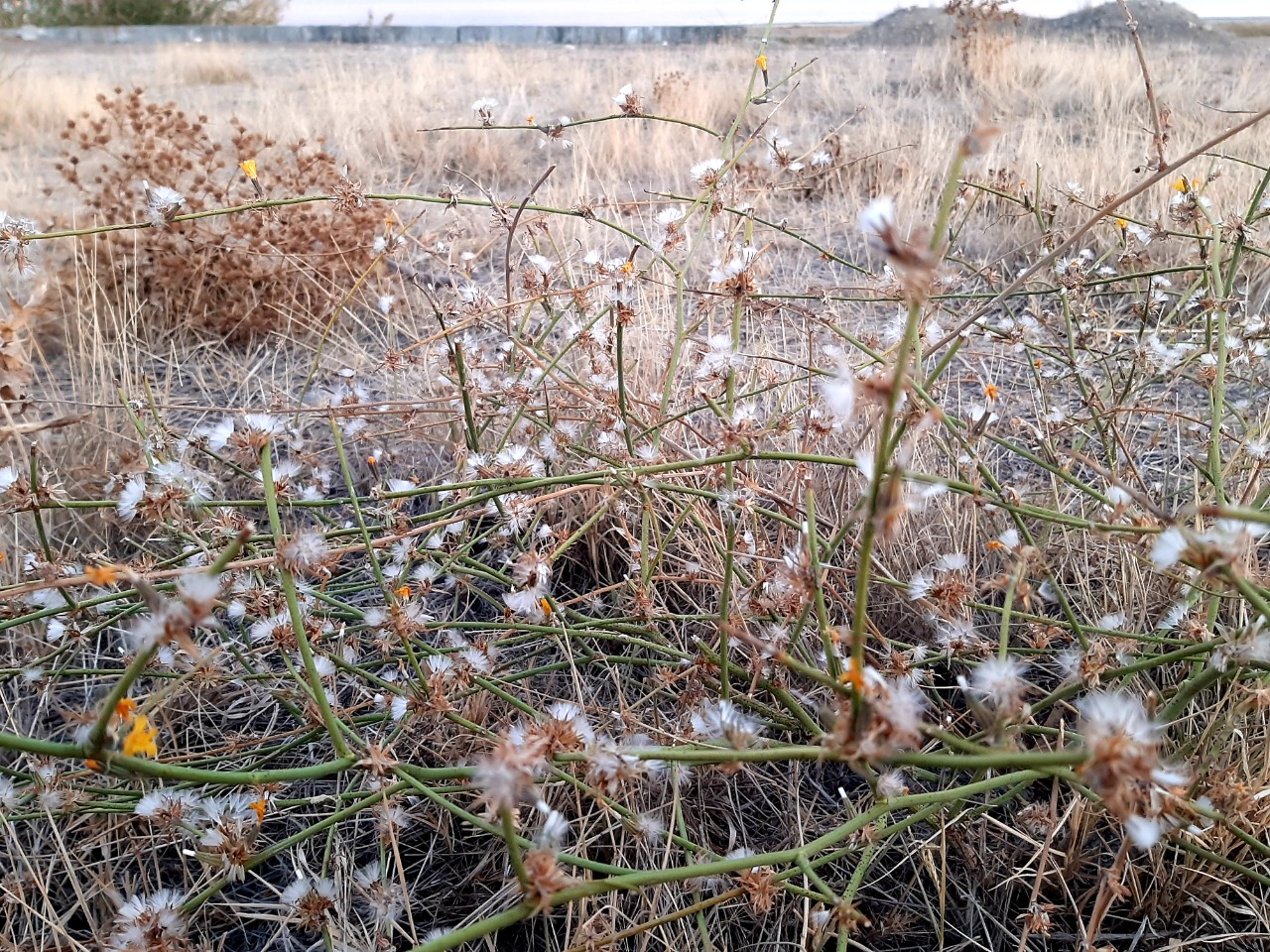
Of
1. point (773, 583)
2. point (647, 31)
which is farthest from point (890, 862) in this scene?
point (647, 31)

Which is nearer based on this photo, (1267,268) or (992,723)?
(992,723)

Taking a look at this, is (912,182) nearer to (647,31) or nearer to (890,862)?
(890,862)

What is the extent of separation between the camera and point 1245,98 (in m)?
6.59

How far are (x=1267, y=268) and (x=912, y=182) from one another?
170cm

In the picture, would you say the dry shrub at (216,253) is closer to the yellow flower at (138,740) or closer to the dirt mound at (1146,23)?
the yellow flower at (138,740)

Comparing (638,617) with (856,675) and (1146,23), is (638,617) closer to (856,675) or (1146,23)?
(856,675)

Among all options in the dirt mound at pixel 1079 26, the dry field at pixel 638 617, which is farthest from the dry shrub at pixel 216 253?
the dirt mound at pixel 1079 26

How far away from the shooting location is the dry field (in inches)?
35.8

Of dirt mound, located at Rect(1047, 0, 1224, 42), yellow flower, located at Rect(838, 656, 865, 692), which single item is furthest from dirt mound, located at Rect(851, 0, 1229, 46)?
yellow flower, located at Rect(838, 656, 865, 692)

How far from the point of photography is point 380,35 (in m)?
18.9

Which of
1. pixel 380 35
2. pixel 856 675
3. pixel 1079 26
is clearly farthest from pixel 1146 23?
pixel 856 675

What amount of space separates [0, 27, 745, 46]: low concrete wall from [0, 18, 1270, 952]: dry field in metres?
15.5

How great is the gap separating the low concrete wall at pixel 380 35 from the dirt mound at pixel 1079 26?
3.42 metres

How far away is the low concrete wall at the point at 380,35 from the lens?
55.1 ft
